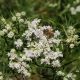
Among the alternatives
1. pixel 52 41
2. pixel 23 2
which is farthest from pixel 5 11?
pixel 52 41

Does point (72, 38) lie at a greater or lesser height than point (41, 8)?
lesser

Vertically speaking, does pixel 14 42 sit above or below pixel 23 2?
below

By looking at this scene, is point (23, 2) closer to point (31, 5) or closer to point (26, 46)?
point (31, 5)

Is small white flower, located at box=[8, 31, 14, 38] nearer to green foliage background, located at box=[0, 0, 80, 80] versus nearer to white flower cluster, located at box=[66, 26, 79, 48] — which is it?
white flower cluster, located at box=[66, 26, 79, 48]

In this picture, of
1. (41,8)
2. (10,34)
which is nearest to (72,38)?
(10,34)

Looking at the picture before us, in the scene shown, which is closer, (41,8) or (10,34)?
(10,34)

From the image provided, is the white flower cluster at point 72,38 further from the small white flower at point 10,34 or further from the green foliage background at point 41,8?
the green foliage background at point 41,8

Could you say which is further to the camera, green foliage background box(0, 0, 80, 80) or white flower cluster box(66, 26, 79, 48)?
green foliage background box(0, 0, 80, 80)

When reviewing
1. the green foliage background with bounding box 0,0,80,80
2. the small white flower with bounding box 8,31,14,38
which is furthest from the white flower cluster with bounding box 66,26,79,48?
the green foliage background with bounding box 0,0,80,80

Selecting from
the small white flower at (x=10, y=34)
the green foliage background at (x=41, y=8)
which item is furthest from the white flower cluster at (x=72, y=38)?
the green foliage background at (x=41, y=8)

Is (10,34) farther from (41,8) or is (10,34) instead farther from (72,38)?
(41,8)

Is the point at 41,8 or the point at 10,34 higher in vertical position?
the point at 41,8
